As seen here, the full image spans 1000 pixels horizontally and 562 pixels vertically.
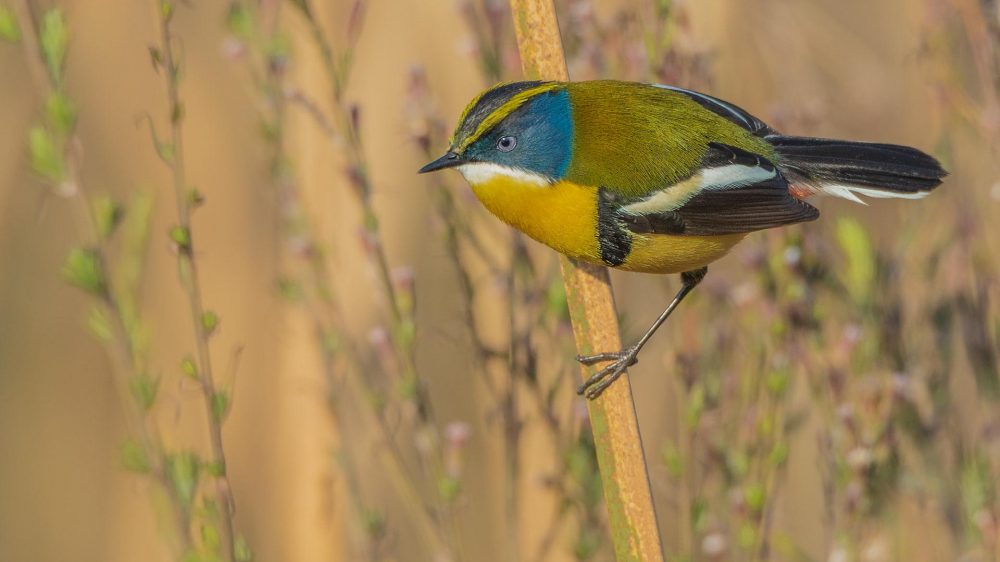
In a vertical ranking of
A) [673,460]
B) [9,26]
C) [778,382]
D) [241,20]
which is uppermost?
[241,20]

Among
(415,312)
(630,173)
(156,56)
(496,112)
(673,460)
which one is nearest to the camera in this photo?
(156,56)

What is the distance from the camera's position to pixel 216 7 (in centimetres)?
385

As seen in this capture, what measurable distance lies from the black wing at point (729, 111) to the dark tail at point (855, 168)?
4 cm

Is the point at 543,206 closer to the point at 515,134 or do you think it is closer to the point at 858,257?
the point at 515,134

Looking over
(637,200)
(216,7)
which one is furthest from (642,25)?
(216,7)

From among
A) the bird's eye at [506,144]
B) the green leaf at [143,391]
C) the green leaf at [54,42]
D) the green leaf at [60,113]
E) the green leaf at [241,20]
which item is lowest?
the green leaf at [143,391]

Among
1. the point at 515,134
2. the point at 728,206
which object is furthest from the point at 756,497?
the point at 515,134

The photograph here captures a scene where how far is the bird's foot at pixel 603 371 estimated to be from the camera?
2152 mm

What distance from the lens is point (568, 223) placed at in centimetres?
241

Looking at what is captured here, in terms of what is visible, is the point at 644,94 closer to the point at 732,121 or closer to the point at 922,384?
the point at 732,121

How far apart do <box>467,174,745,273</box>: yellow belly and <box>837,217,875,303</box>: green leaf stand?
1.12ft

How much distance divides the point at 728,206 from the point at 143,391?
1426mm

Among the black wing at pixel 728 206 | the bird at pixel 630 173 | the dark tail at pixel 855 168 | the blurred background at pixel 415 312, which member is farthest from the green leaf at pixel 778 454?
A: the dark tail at pixel 855 168

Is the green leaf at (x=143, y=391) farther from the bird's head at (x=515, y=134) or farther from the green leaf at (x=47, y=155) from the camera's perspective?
the bird's head at (x=515, y=134)
